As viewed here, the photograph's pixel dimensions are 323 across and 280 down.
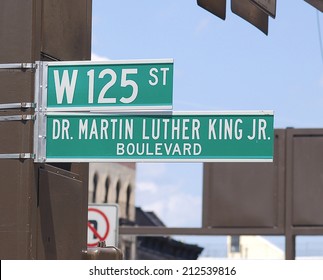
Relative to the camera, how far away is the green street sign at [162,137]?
7891 mm

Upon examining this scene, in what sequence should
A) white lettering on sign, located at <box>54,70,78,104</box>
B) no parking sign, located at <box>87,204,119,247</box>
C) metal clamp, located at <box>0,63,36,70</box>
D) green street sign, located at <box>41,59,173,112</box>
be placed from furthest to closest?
no parking sign, located at <box>87,204,119,247</box>
metal clamp, located at <box>0,63,36,70</box>
white lettering on sign, located at <box>54,70,78,104</box>
green street sign, located at <box>41,59,173,112</box>

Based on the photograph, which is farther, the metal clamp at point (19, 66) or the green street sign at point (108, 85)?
the metal clamp at point (19, 66)

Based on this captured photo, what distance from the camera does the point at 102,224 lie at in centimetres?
1580

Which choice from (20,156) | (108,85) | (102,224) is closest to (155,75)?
(108,85)

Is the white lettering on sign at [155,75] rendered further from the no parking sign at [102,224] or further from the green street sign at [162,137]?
the no parking sign at [102,224]

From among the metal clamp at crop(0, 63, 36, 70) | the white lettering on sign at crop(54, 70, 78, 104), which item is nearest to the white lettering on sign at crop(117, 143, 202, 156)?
the white lettering on sign at crop(54, 70, 78, 104)

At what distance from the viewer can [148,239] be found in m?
88.3

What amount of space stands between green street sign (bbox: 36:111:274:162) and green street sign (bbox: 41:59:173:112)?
0.09 metres

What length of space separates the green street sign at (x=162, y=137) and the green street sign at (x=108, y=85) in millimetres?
93

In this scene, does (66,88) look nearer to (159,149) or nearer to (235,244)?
(159,149)

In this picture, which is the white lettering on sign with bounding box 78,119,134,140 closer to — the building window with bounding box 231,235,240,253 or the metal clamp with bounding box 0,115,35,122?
the metal clamp with bounding box 0,115,35,122

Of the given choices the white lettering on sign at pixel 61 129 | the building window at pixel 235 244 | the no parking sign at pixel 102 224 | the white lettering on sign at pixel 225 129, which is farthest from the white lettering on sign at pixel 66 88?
the building window at pixel 235 244

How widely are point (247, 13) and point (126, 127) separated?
1.61 meters

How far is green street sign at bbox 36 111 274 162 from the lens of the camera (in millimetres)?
7891
